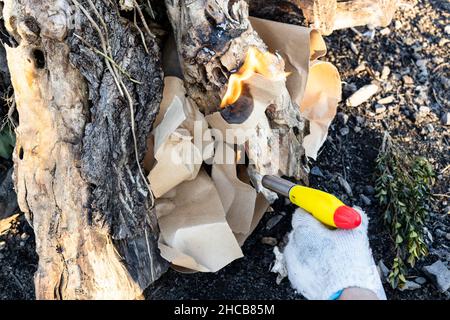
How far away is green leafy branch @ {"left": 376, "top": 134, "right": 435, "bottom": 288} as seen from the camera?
5.68 ft

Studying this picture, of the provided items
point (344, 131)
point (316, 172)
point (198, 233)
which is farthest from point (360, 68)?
point (198, 233)

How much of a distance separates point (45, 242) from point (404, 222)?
1.03 metres

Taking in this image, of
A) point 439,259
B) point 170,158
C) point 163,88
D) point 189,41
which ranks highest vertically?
point 189,41

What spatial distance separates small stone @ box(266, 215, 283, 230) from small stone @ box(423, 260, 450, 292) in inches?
17.5

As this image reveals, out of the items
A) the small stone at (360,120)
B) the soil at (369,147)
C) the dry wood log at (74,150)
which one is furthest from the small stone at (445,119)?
the dry wood log at (74,150)

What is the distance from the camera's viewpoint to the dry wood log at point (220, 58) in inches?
63.9

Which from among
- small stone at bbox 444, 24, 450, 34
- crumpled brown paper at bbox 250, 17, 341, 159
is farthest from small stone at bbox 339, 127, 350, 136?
small stone at bbox 444, 24, 450, 34

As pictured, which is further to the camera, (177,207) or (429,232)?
(429,232)

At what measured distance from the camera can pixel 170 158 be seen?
1654 millimetres

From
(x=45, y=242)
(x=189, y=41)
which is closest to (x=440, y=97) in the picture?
(x=189, y=41)

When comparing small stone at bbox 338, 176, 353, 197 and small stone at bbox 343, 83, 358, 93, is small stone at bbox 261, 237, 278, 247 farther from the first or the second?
small stone at bbox 343, 83, 358, 93

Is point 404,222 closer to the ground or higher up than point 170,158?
closer to the ground

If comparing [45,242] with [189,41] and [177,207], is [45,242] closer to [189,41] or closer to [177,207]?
[177,207]

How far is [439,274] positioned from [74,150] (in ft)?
3.53
